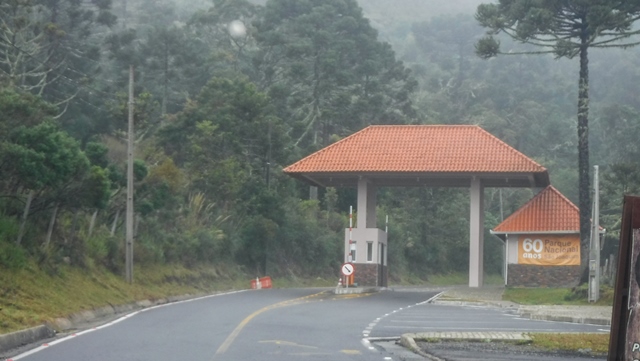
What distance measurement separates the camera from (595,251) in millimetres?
30984

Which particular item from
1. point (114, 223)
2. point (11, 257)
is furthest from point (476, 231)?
point (11, 257)

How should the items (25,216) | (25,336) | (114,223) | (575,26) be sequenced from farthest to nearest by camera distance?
1. (575,26)
2. (114,223)
3. (25,216)
4. (25,336)

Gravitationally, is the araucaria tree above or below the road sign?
above

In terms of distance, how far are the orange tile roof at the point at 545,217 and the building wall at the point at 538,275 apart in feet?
2.01

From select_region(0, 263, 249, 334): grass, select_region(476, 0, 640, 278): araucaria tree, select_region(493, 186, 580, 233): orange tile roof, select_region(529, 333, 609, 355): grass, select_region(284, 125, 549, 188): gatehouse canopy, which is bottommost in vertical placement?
select_region(529, 333, 609, 355): grass

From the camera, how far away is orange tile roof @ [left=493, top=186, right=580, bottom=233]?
1706 inches

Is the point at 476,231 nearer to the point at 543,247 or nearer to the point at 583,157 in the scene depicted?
→ the point at 543,247

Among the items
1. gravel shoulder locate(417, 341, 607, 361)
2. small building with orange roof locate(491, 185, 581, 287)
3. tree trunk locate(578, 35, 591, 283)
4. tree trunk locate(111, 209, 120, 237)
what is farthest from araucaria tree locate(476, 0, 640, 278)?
gravel shoulder locate(417, 341, 607, 361)

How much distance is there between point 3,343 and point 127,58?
46011mm

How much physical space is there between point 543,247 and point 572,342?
1065 inches

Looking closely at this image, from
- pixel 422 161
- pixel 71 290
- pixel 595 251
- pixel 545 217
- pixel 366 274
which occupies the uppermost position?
pixel 422 161

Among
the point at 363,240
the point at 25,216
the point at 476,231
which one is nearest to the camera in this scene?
the point at 25,216

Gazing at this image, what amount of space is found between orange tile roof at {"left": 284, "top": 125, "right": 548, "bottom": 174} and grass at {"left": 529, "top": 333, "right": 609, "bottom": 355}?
22.8 m

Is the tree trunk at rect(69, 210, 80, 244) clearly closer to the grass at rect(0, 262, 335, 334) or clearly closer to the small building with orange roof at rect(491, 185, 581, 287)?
the grass at rect(0, 262, 335, 334)
